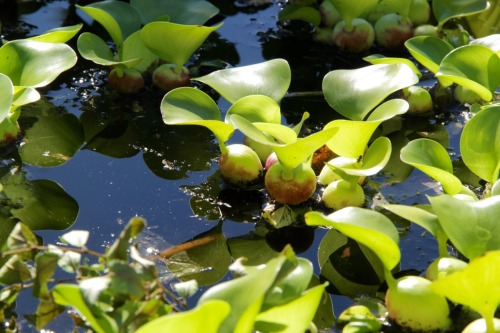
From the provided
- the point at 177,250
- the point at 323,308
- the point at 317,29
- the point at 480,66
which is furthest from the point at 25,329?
the point at 317,29

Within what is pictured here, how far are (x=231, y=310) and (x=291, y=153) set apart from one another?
1.35 feet

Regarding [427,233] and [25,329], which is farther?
[427,233]

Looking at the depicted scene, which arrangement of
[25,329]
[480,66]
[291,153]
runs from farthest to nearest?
[480,66] → [291,153] → [25,329]

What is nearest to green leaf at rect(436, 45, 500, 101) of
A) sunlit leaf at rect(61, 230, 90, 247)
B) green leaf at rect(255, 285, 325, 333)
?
green leaf at rect(255, 285, 325, 333)

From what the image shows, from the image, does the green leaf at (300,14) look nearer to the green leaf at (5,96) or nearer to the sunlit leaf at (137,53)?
the sunlit leaf at (137,53)

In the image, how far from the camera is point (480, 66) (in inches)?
63.8

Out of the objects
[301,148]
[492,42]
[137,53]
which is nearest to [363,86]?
[301,148]

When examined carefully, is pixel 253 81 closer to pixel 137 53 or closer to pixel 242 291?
pixel 137 53

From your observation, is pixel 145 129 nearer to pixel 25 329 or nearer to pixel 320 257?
pixel 320 257

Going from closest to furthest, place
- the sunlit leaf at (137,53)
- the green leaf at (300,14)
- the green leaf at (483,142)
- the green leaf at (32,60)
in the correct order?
the green leaf at (483,142) < the green leaf at (32,60) < the sunlit leaf at (137,53) < the green leaf at (300,14)

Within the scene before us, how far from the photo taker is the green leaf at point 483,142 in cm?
140

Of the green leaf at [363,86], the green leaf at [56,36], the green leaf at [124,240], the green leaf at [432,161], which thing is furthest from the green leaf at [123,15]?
the green leaf at [124,240]

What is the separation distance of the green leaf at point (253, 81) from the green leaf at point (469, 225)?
0.48 meters

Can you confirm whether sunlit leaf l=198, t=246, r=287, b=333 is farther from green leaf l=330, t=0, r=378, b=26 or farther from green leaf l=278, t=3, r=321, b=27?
green leaf l=278, t=3, r=321, b=27
